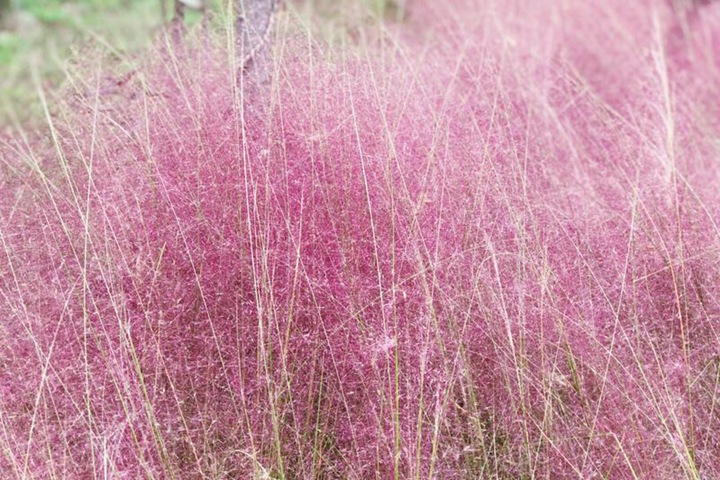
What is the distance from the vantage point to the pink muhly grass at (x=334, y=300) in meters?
1.36

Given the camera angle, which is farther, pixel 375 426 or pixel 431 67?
pixel 431 67

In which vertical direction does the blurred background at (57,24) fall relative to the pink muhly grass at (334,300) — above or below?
above

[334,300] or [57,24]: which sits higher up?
[57,24]

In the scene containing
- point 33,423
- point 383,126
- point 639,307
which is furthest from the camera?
point 383,126

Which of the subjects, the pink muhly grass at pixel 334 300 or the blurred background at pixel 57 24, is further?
the blurred background at pixel 57 24

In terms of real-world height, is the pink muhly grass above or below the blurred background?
below

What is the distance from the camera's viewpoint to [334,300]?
1.49 meters

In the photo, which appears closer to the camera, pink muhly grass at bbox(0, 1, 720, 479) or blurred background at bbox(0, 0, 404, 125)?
pink muhly grass at bbox(0, 1, 720, 479)

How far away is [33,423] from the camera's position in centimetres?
131

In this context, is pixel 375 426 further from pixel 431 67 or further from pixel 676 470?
pixel 431 67

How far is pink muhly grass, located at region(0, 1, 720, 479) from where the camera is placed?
136 cm

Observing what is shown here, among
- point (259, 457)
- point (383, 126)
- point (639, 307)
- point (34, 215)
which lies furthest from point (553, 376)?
point (34, 215)

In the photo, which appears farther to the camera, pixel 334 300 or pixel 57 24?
pixel 57 24

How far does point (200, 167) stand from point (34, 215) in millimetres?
410
